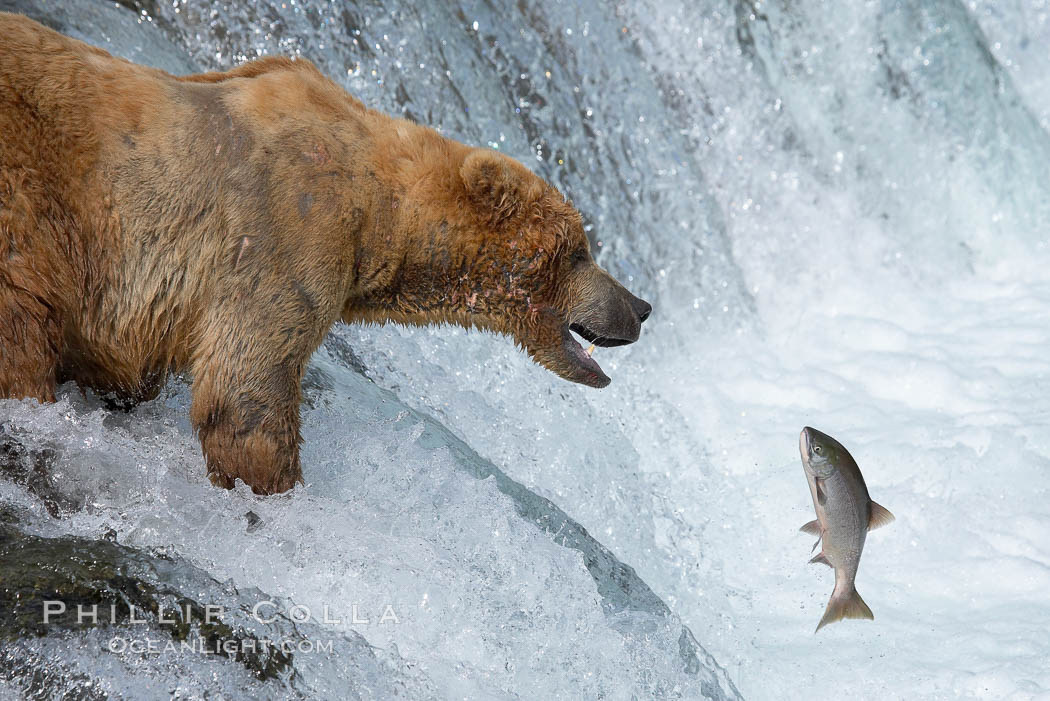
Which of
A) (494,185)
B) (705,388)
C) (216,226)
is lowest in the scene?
(705,388)

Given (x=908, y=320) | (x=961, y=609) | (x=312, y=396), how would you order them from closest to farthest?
(x=312, y=396) → (x=961, y=609) → (x=908, y=320)

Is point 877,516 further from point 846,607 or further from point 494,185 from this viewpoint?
point 494,185

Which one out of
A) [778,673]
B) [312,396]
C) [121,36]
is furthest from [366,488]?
[121,36]

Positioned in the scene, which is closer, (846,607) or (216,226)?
(216,226)

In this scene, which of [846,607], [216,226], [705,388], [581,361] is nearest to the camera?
[216,226]

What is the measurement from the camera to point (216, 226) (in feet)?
10.4

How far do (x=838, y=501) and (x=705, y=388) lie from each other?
388 centimetres

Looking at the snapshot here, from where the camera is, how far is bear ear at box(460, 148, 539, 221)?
Result: 11.3 ft

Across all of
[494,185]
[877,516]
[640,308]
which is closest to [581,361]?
[640,308]

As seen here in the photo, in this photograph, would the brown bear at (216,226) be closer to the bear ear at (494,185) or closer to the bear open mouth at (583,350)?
the bear ear at (494,185)

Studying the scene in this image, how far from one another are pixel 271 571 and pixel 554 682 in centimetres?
90

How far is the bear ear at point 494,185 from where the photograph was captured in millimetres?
3451

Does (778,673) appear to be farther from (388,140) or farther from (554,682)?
(388,140)

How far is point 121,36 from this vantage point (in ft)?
17.7
